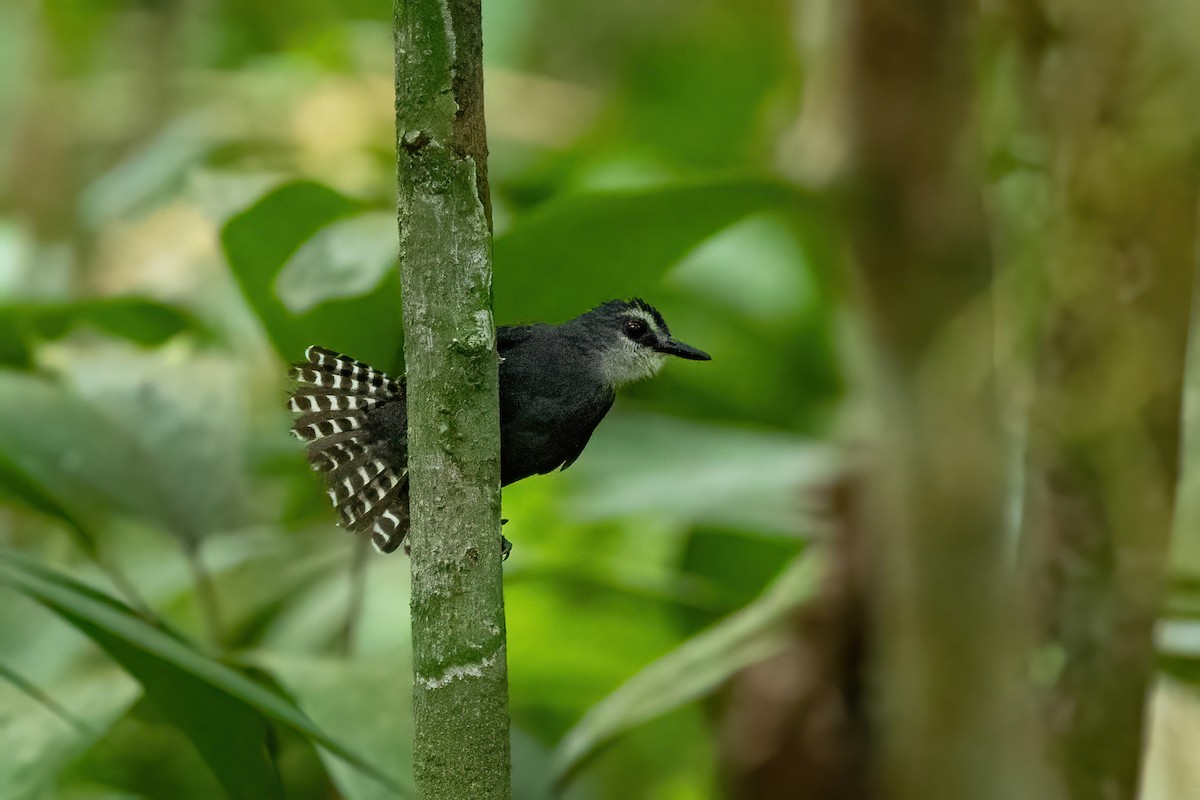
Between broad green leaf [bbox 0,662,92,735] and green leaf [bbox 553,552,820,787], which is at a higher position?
broad green leaf [bbox 0,662,92,735]

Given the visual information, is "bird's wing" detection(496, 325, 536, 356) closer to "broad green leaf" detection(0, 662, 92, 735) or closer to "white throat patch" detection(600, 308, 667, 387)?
"white throat patch" detection(600, 308, 667, 387)

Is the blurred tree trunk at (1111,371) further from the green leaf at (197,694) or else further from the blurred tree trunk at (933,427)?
the green leaf at (197,694)

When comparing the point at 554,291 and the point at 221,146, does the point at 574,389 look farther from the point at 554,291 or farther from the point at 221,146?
the point at 221,146

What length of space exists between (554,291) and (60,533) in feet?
6.26

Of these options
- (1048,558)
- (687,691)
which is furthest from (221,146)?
(1048,558)

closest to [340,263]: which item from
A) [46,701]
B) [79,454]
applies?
[79,454]

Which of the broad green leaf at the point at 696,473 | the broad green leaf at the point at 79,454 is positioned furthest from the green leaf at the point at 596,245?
the broad green leaf at the point at 696,473

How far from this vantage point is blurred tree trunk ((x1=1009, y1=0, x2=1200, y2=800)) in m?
1.86

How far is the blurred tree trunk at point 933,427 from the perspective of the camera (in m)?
2.29

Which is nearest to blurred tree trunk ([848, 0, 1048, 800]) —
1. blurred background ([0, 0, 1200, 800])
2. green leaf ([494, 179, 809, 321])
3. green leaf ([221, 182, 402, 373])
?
blurred background ([0, 0, 1200, 800])

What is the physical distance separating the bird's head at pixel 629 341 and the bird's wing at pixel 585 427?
0.03 meters

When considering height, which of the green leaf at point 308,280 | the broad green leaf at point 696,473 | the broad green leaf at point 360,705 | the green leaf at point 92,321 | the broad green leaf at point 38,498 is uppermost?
the green leaf at point 308,280

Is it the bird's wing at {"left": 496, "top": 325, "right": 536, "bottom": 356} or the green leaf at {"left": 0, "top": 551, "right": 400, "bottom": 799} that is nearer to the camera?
the green leaf at {"left": 0, "top": 551, "right": 400, "bottom": 799}

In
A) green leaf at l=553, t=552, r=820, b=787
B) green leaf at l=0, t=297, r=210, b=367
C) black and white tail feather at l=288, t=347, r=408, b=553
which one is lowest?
green leaf at l=553, t=552, r=820, b=787
